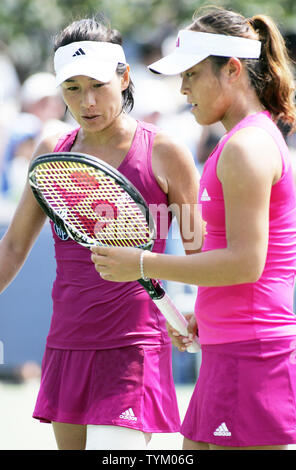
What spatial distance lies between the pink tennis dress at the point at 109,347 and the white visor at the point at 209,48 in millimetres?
496

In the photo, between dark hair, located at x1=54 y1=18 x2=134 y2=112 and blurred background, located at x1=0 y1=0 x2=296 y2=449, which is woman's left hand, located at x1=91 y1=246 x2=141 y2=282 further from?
blurred background, located at x1=0 y1=0 x2=296 y2=449

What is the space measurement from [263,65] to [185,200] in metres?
0.63

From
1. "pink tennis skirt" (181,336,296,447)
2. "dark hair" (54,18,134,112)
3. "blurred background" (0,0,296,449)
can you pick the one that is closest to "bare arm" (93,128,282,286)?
"pink tennis skirt" (181,336,296,447)

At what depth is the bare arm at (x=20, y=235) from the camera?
347cm

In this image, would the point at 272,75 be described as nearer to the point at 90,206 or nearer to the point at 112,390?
the point at 90,206

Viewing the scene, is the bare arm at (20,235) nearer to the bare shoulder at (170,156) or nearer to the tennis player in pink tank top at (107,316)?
the tennis player in pink tank top at (107,316)

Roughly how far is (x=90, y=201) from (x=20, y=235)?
57 centimetres

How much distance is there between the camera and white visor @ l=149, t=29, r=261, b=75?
2.86 m

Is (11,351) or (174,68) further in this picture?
(11,351)

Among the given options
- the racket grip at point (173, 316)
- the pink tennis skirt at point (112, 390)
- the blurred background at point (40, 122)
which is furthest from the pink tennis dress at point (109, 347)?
the blurred background at point (40, 122)

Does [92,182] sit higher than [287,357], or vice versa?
[92,182]
